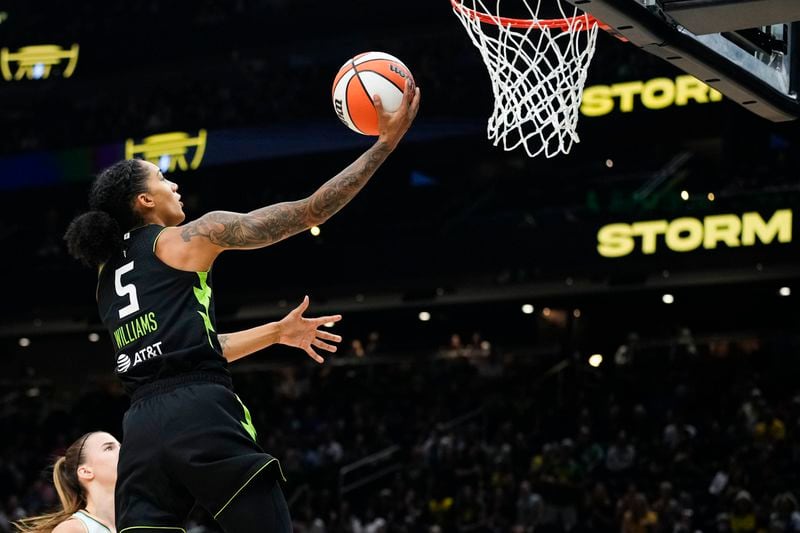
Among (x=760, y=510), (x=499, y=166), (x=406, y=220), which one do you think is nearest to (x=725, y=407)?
(x=760, y=510)

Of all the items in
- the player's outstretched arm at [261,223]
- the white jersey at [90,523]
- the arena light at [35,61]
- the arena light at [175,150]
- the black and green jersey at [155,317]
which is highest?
the arena light at [35,61]

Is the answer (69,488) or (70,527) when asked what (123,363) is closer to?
(70,527)

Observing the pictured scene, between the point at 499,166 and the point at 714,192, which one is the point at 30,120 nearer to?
the point at 499,166

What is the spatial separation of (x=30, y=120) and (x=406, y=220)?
8.04 meters

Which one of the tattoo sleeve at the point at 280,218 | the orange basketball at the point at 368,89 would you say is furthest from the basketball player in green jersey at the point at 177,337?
the orange basketball at the point at 368,89

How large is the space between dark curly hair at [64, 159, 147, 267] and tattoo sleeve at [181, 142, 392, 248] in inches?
12.7

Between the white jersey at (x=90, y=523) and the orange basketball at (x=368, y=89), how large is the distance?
1.88 metres

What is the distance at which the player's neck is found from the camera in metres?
5.25

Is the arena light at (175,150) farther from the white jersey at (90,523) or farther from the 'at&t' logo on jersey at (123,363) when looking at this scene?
the 'at&t' logo on jersey at (123,363)

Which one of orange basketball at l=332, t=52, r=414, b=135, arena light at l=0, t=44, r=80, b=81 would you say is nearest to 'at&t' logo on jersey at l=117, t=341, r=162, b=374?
orange basketball at l=332, t=52, r=414, b=135

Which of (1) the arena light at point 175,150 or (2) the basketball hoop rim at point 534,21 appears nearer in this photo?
(2) the basketball hoop rim at point 534,21

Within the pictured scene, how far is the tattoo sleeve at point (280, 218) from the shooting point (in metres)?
4.27

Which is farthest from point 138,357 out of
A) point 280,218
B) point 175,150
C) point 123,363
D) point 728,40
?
point 175,150

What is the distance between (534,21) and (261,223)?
3.08 metres
